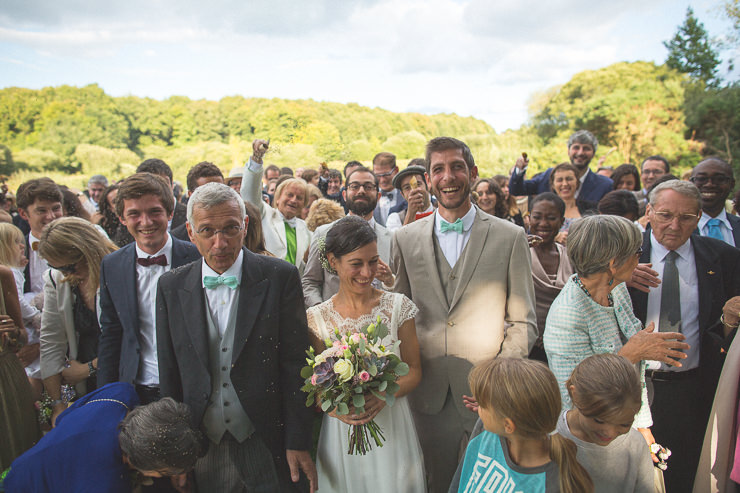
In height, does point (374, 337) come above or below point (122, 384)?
above

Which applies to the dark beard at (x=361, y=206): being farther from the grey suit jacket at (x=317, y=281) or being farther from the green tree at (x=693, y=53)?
the green tree at (x=693, y=53)

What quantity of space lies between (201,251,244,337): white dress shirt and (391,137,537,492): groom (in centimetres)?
120

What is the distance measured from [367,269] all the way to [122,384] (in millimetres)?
1697

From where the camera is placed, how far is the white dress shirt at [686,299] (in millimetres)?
3254

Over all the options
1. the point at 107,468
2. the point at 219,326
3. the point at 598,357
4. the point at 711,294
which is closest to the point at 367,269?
the point at 219,326

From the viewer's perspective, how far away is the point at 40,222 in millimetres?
4777

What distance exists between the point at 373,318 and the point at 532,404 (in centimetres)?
117

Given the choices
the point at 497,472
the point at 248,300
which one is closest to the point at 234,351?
the point at 248,300

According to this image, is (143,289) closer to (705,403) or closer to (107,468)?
(107,468)

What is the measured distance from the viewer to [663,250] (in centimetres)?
338

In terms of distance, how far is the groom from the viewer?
2832mm

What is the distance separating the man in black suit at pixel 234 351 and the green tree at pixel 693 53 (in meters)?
32.0

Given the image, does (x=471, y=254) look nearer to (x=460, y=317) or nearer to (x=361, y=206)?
(x=460, y=317)

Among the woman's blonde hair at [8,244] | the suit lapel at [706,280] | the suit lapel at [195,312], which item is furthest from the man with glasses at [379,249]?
the woman's blonde hair at [8,244]
